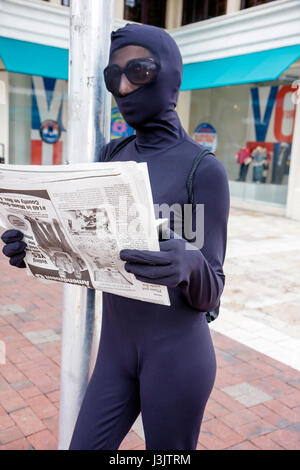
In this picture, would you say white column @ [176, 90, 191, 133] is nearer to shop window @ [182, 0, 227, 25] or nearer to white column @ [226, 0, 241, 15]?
shop window @ [182, 0, 227, 25]

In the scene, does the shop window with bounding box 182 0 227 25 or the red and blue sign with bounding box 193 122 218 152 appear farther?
the red and blue sign with bounding box 193 122 218 152

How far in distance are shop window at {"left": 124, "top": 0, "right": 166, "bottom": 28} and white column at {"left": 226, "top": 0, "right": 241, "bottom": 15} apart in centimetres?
248

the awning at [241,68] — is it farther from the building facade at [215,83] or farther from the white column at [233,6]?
the white column at [233,6]

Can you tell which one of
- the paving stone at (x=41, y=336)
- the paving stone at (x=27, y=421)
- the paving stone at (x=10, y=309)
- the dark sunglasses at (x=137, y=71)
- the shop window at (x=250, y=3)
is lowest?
the paving stone at (x=27, y=421)

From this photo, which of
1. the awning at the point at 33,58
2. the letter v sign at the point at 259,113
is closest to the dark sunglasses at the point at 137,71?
the awning at the point at 33,58

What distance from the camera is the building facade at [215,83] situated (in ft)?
A: 35.6

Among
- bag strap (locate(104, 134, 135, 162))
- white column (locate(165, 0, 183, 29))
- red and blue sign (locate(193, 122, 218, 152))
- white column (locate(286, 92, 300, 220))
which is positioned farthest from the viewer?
red and blue sign (locate(193, 122, 218, 152))

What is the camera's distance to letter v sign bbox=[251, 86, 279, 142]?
12508 mm

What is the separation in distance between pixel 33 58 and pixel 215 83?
4.34 m

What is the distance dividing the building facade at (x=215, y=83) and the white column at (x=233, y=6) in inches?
1.1

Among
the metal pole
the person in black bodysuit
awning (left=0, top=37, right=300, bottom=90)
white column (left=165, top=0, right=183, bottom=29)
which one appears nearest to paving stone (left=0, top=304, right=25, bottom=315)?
the metal pole

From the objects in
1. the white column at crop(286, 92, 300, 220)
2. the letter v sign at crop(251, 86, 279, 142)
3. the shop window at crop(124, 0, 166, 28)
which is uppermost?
the shop window at crop(124, 0, 166, 28)
